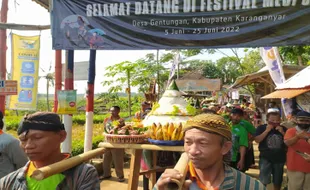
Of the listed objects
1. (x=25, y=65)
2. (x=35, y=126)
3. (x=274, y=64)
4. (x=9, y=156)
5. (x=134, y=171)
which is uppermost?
(x=274, y=64)

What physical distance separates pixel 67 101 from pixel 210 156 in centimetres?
413

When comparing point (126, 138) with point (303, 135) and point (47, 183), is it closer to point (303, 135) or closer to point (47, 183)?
point (303, 135)

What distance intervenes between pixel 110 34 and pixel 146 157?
1.83 meters

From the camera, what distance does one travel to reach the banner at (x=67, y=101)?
5387 millimetres

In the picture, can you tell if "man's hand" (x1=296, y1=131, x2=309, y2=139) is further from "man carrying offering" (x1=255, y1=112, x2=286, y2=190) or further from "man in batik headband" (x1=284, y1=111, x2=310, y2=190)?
"man carrying offering" (x1=255, y1=112, x2=286, y2=190)

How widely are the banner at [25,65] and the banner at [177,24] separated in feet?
8.39

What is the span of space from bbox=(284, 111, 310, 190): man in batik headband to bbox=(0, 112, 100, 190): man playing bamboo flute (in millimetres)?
3342

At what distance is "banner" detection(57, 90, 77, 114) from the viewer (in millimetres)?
5387

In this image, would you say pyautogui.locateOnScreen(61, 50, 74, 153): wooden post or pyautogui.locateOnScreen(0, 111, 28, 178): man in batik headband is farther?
pyautogui.locateOnScreen(61, 50, 74, 153): wooden post

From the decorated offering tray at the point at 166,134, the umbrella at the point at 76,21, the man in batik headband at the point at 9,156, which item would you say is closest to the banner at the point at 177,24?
the umbrella at the point at 76,21

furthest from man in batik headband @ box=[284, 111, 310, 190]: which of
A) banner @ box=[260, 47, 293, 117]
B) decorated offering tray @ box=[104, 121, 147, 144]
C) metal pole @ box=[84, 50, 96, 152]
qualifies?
banner @ box=[260, 47, 293, 117]

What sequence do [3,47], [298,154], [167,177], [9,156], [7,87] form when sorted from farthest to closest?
[3,47], [7,87], [298,154], [9,156], [167,177]

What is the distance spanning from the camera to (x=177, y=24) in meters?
4.75

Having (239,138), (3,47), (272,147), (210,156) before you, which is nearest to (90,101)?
(239,138)
